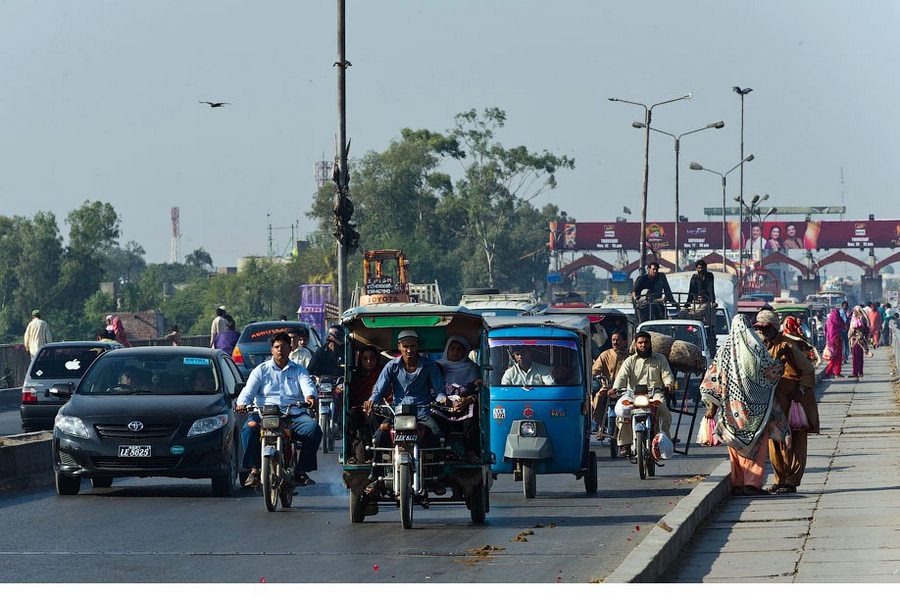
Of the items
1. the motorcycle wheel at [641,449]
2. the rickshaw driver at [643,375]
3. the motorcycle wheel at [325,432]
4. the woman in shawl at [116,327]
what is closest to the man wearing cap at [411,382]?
the motorcycle wheel at [641,449]

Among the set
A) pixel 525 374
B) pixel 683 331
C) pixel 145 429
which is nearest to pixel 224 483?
pixel 145 429

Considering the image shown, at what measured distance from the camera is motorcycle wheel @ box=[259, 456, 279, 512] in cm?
1393

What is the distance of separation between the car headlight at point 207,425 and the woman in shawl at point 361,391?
7.44 ft

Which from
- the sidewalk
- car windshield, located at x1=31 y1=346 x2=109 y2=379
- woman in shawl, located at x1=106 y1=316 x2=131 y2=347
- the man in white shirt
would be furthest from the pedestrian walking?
the man in white shirt

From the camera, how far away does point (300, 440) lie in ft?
47.3

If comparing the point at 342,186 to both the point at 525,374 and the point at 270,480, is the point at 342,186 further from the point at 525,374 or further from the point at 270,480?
the point at 270,480

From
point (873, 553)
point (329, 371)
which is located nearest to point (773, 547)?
point (873, 553)

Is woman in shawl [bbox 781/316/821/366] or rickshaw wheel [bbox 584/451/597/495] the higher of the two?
woman in shawl [bbox 781/316/821/366]

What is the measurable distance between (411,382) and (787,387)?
3687 millimetres

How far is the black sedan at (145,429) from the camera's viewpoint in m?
15.2

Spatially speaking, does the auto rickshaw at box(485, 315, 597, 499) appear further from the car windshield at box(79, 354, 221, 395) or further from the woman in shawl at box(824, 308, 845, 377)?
the woman in shawl at box(824, 308, 845, 377)

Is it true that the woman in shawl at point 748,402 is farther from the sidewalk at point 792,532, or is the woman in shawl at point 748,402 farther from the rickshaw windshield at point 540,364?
the rickshaw windshield at point 540,364

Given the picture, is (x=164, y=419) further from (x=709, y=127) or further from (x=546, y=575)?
(x=709, y=127)

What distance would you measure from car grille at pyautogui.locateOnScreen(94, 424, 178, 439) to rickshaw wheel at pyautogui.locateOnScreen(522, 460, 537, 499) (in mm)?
3427
